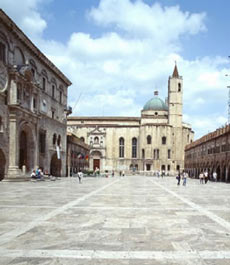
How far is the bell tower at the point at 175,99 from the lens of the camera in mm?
81188

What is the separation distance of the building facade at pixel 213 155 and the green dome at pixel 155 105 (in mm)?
24408

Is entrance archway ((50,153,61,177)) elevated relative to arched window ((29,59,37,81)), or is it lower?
lower

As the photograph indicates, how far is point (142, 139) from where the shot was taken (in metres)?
80.1

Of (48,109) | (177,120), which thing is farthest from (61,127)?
(177,120)

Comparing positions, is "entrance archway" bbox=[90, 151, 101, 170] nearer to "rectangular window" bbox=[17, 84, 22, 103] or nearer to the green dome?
the green dome

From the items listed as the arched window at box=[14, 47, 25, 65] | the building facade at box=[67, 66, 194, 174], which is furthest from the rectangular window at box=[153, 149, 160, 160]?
the arched window at box=[14, 47, 25, 65]

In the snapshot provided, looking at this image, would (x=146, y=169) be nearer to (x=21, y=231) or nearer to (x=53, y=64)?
(x=53, y=64)

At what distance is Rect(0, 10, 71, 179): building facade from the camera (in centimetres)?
2819

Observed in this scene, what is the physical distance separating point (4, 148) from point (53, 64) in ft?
55.5

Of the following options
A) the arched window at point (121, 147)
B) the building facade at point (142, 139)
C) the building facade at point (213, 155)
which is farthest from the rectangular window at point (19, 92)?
the arched window at point (121, 147)

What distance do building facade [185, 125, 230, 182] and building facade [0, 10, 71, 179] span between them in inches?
898

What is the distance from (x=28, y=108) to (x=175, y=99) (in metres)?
55.7

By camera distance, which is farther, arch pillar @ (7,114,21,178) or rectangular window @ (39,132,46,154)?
rectangular window @ (39,132,46,154)

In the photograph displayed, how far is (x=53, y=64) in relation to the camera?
40.7 m
